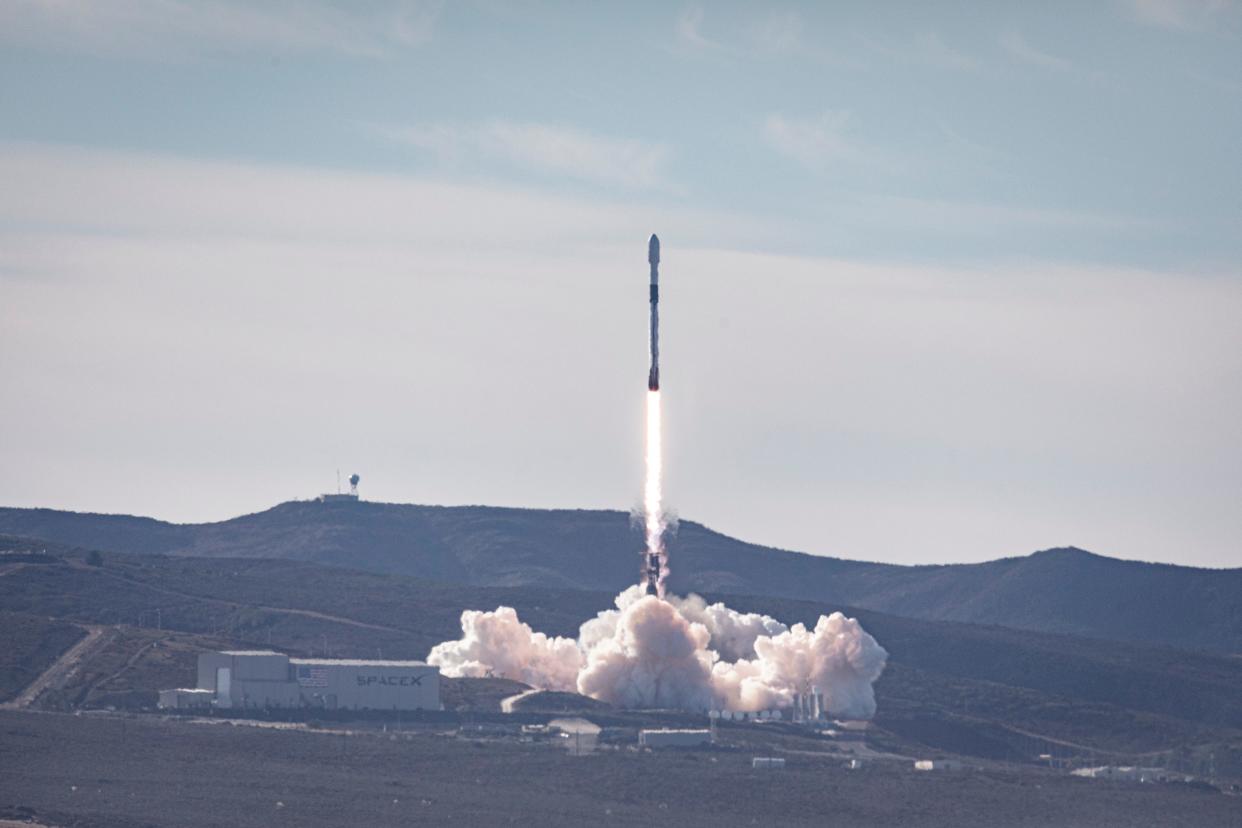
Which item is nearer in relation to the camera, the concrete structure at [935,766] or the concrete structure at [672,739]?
the concrete structure at [672,739]

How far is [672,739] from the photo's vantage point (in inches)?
7628

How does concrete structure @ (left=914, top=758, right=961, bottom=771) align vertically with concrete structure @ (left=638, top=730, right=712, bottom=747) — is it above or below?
below

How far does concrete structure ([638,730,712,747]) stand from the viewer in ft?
634

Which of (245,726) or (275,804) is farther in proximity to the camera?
(245,726)

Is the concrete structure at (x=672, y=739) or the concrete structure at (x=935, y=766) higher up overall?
the concrete structure at (x=672, y=739)

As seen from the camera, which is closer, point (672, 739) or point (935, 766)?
point (672, 739)

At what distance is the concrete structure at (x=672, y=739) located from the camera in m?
193

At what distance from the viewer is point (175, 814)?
16188 centimetres

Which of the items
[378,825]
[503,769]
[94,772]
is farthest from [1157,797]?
[94,772]

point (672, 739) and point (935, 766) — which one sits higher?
point (672, 739)

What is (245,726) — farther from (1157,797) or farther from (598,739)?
(1157,797)

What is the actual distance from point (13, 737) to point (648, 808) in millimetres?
43783

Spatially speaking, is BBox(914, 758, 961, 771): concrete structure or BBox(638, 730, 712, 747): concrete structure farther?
BBox(914, 758, 961, 771): concrete structure

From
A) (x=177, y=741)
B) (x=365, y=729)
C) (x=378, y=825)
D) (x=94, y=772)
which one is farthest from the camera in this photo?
(x=365, y=729)
